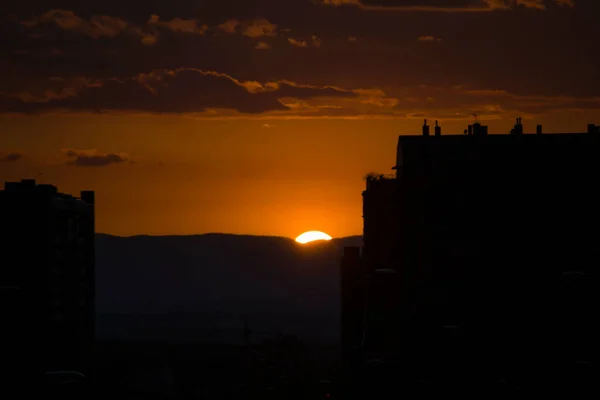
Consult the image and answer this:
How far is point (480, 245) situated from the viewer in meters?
81.7

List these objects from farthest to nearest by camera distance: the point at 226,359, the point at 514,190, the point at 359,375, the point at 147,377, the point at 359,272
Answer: the point at 226,359
the point at 147,377
the point at 359,272
the point at 514,190
the point at 359,375

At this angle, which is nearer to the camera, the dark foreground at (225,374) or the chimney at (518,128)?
the chimney at (518,128)

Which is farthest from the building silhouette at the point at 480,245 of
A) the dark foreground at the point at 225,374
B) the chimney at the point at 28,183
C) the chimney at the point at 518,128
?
the chimney at the point at 28,183

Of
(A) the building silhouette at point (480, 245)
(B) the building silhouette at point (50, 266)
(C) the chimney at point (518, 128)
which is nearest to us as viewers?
(A) the building silhouette at point (480, 245)

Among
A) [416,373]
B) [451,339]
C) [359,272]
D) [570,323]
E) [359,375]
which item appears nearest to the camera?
[451,339]

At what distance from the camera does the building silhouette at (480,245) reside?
2992 inches

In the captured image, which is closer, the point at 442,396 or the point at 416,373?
the point at 442,396

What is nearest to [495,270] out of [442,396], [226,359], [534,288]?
[534,288]

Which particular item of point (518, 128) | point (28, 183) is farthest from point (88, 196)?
point (518, 128)

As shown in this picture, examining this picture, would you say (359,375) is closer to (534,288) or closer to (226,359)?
(534,288)

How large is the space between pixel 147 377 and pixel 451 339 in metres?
106

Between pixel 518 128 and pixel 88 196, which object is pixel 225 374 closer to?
pixel 88 196

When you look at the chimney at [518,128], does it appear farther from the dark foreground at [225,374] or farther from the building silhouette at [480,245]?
the dark foreground at [225,374]

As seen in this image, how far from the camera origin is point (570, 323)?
64.9 m
